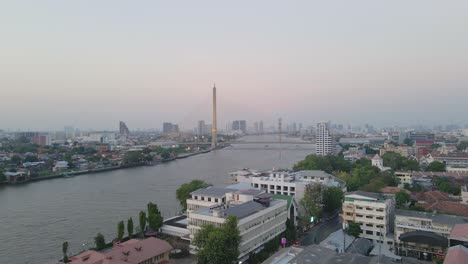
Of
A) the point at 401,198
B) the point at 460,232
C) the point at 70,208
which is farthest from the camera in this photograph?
the point at 70,208

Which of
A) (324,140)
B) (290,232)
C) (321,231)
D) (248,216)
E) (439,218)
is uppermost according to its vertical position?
(324,140)

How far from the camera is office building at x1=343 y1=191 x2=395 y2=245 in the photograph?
14.0ft

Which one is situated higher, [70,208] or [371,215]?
[371,215]

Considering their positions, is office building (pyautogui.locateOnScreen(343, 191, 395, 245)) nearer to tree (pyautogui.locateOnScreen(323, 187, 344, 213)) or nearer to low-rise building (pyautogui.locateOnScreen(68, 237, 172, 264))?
tree (pyautogui.locateOnScreen(323, 187, 344, 213))

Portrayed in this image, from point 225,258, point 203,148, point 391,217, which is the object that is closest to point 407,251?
point 391,217

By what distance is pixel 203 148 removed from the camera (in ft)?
71.6

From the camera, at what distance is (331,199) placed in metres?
5.46

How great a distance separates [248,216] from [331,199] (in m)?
2.20

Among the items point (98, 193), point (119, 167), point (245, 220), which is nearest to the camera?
point (245, 220)

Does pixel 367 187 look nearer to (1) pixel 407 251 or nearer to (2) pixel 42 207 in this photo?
(1) pixel 407 251

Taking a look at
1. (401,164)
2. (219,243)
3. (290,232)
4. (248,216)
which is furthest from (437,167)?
(219,243)

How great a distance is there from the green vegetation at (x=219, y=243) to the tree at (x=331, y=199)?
2545 mm

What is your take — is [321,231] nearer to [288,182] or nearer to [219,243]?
[288,182]

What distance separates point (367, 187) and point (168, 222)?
3576mm
